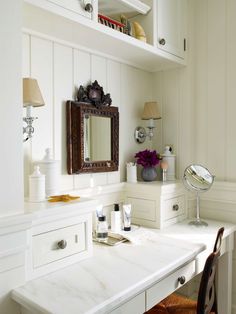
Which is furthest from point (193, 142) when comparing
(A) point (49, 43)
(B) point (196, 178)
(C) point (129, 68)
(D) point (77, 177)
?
(A) point (49, 43)

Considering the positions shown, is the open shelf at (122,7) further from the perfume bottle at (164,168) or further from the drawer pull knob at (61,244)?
the drawer pull knob at (61,244)

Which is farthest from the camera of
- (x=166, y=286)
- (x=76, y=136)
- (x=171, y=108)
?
(x=171, y=108)

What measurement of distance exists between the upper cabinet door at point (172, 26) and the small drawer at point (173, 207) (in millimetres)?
959

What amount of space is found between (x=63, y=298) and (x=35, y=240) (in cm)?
26

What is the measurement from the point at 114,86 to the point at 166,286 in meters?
1.24

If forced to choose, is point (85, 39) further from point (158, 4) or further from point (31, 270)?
point (31, 270)

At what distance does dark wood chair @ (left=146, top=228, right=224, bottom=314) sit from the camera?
1.24 metres

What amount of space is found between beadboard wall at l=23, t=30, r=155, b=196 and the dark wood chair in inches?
29.9

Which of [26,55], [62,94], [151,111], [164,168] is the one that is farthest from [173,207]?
[26,55]

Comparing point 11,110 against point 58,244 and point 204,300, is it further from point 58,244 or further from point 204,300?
point 204,300

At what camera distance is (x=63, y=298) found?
39.1 inches

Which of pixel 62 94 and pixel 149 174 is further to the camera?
pixel 149 174

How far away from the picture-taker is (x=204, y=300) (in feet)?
4.09

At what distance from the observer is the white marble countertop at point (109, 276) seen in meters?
0.97
